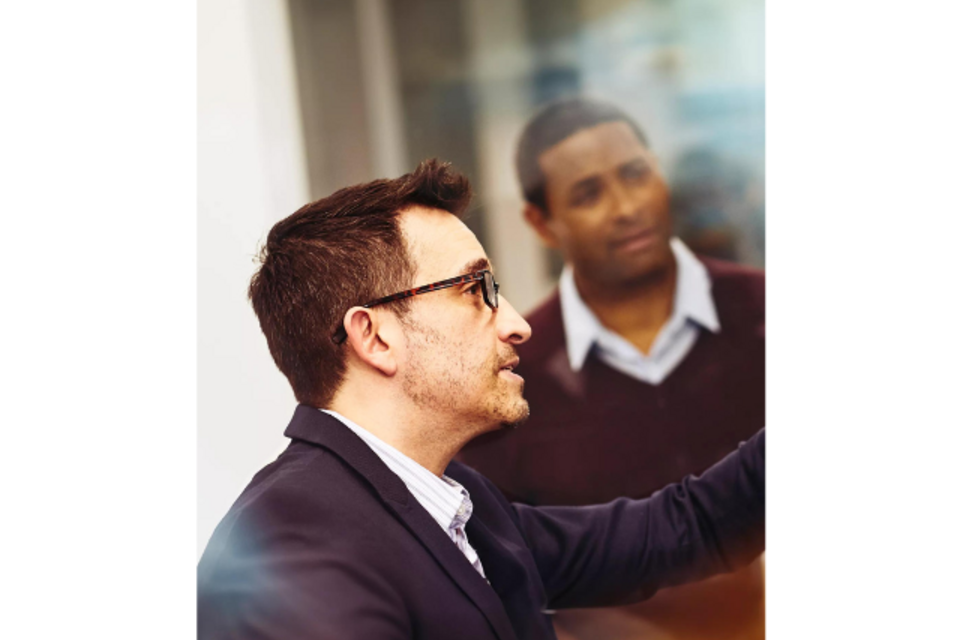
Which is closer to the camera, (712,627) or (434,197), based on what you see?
(434,197)

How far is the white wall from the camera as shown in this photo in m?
1.62

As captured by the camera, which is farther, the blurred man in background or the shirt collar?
the blurred man in background

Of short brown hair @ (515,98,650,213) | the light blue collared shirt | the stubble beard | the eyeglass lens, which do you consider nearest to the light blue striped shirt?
the stubble beard

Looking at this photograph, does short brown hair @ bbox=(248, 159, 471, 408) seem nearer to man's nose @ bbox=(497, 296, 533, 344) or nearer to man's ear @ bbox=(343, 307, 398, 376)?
man's ear @ bbox=(343, 307, 398, 376)

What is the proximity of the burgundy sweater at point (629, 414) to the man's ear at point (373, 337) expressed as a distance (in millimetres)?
479

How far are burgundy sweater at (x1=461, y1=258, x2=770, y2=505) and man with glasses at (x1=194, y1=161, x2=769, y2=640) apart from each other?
0.11 m

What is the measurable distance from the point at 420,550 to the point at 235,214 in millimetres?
761

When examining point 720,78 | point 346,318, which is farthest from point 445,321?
point 720,78

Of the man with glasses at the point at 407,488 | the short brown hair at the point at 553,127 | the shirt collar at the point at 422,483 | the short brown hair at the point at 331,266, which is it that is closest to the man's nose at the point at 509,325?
the man with glasses at the point at 407,488

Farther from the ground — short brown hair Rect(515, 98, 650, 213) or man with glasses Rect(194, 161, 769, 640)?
short brown hair Rect(515, 98, 650, 213)

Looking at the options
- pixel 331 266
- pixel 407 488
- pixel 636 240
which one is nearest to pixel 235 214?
pixel 331 266
